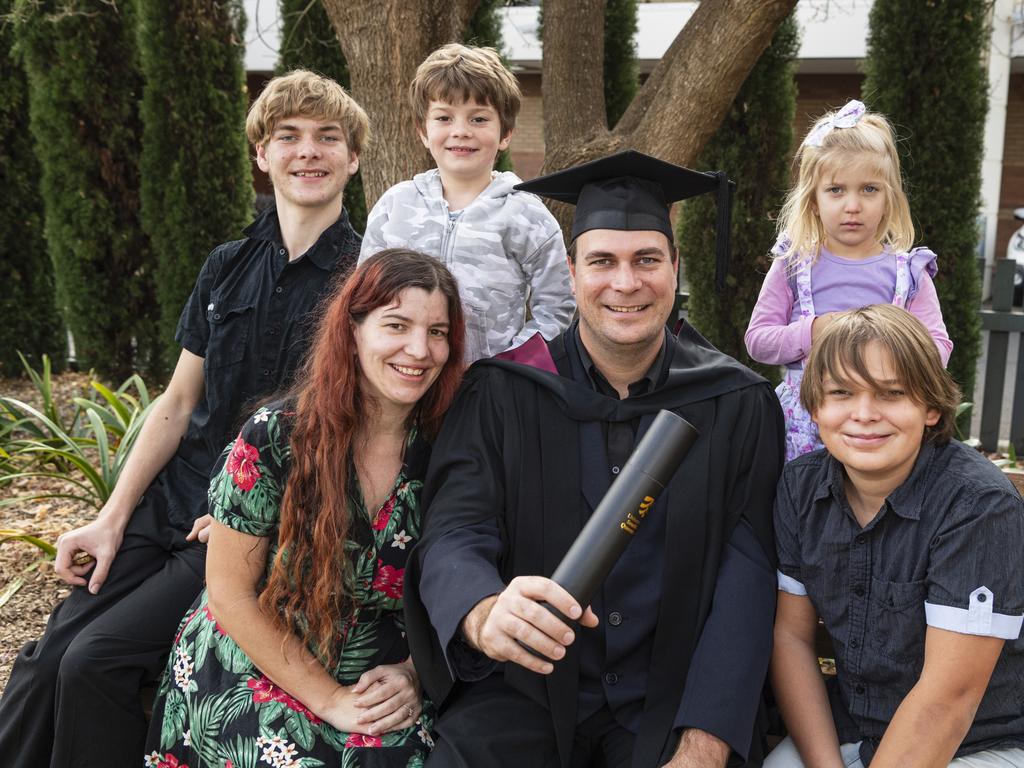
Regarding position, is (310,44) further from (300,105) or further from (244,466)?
(244,466)

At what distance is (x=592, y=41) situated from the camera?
5.48 metres

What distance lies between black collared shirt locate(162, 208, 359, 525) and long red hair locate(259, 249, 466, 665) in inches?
22.7

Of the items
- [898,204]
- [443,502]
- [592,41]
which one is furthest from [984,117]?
[443,502]

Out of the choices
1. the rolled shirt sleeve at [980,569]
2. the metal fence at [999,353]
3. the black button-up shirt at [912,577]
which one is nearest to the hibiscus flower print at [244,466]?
the black button-up shirt at [912,577]

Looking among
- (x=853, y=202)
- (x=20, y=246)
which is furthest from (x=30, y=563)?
(x=20, y=246)

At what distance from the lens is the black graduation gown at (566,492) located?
233 cm

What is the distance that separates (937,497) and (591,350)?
90 centimetres

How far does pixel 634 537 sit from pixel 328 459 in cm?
77

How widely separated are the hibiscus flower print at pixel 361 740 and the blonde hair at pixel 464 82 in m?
1.92

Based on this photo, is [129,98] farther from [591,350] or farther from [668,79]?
[591,350]

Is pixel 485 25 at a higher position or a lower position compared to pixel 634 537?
higher

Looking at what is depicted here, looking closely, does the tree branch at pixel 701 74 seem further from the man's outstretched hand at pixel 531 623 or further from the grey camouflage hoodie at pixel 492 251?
the man's outstretched hand at pixel 531 623

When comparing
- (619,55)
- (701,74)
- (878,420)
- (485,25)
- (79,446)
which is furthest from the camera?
(619,55)

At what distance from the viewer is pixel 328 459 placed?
234 centimetres
